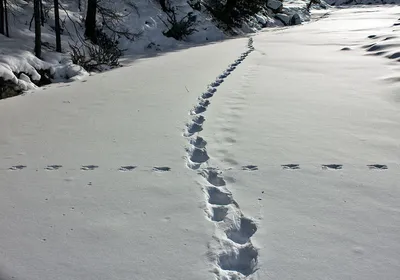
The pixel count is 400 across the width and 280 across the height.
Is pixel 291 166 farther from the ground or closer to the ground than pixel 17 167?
farther from the ground

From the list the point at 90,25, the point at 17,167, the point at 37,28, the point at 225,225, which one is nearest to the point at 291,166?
the point at 225,225

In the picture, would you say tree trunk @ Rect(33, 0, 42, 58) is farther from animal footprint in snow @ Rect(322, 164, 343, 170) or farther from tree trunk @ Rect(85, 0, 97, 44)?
animal footprint in snow @ Rect(322, 164, 343, 170)

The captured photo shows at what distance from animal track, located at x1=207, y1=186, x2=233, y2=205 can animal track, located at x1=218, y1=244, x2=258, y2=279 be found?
499mm

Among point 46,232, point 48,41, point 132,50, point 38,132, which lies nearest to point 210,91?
point 38,132

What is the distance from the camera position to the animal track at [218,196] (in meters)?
2.45

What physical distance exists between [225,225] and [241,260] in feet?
0.93

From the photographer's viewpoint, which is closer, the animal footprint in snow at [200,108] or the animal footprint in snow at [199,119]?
the animal footprint in snow at [199,119]

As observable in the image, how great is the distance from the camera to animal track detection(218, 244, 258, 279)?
1.84 metres

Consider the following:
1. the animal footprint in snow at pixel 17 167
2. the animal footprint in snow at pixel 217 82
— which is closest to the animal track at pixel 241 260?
the animal footprint in snow at pixel 17 167

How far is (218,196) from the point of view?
253 cm

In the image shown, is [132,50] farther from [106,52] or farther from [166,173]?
[166,173]

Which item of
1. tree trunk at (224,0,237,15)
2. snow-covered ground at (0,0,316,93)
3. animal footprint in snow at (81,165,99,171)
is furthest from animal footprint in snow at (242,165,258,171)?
tree trunk at (224,0,237,15)

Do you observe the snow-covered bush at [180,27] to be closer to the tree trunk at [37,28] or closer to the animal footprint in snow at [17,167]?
the tree trunk at [37,28]

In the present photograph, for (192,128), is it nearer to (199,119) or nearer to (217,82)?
(199,119)
